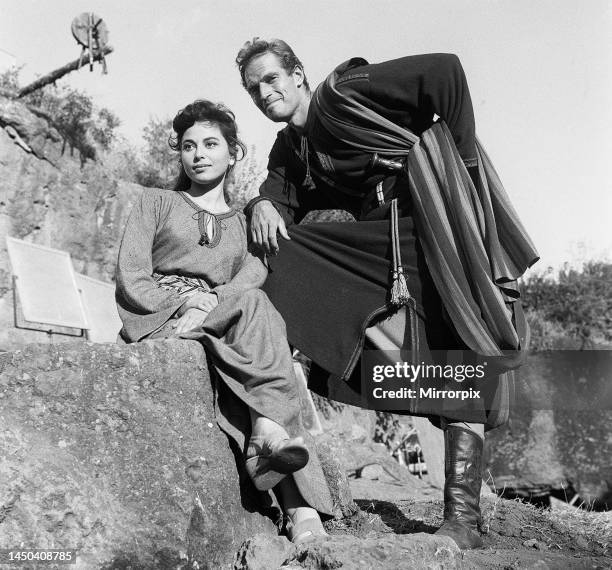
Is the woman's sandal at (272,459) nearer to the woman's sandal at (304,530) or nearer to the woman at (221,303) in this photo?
the woman at (221,303)

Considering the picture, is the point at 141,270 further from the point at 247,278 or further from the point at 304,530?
the point at 304,530

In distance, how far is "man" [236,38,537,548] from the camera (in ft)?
9.82

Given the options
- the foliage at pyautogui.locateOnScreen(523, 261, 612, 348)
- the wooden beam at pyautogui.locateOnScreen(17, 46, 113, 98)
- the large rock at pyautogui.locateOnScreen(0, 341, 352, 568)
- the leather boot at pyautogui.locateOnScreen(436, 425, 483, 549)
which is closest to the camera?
the large rock at pyautogui.locateOnScreen(0, 341, 352, 568)

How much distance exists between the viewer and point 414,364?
3139 millimetres

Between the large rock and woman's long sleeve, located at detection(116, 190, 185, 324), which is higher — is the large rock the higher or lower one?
the lower one

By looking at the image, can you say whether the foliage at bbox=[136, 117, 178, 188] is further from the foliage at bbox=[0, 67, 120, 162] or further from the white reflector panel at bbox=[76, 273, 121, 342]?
the white reflector panel at bbox=[76, 273, 121, 342]

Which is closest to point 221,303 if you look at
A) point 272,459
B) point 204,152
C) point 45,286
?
point 272,459

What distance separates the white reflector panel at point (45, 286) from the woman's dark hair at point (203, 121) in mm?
3240

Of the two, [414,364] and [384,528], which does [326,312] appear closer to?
[414,364]

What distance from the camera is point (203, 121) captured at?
337 centimetres

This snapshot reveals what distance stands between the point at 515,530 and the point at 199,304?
1647mm

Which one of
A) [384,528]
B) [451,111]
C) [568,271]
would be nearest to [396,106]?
[451,111]

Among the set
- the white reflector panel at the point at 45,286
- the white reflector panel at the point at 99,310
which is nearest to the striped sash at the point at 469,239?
the white reflector panel at the point at 45,286

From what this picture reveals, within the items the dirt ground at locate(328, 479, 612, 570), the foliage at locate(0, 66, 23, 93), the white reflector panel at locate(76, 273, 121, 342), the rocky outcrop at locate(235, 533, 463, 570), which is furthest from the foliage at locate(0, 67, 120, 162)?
the rocky outcrop at locate(235, 533, 463, 570)
